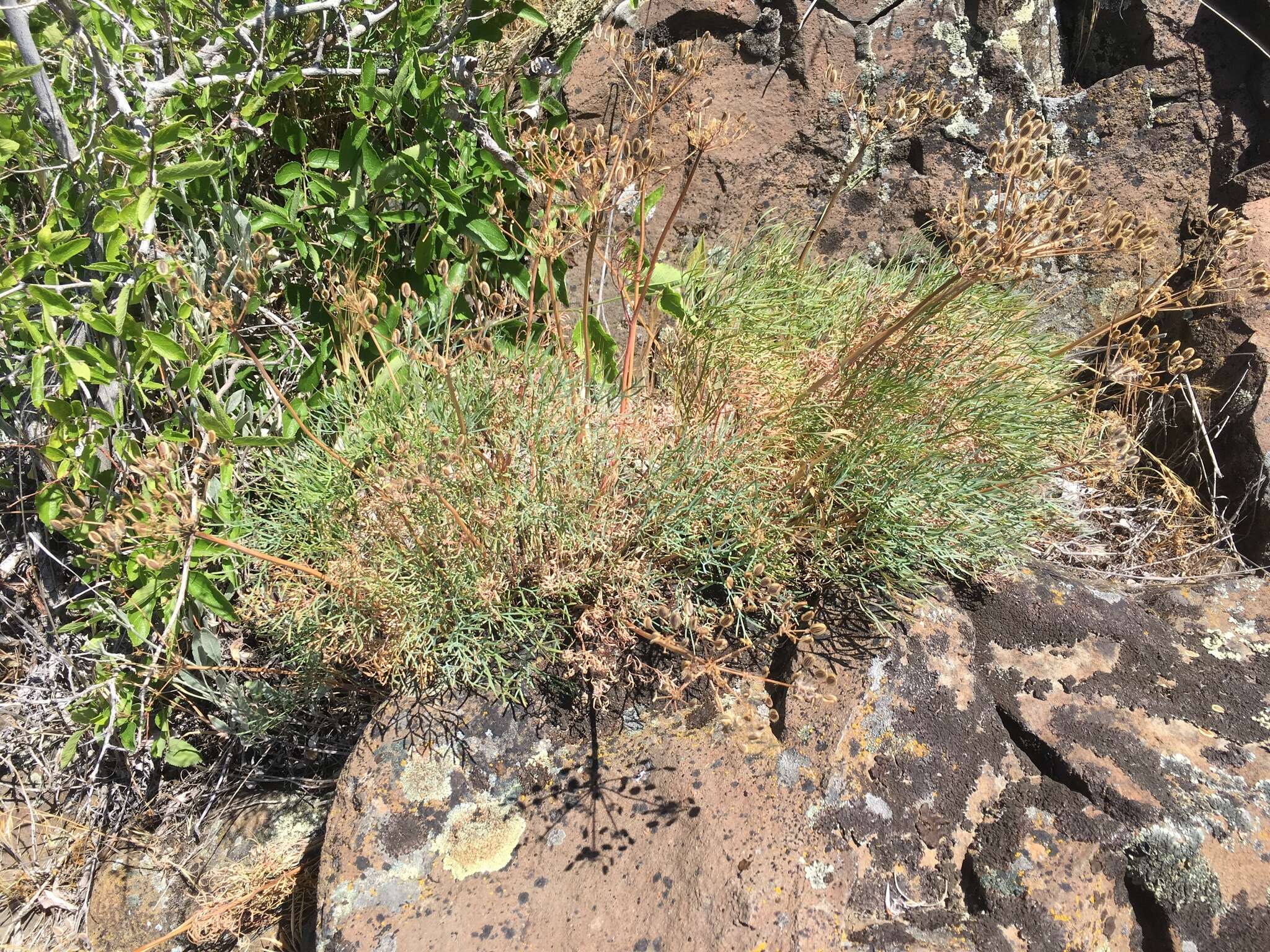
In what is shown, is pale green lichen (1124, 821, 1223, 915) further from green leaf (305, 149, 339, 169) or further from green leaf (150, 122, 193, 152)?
green leaf (305, 149, 339, 169)

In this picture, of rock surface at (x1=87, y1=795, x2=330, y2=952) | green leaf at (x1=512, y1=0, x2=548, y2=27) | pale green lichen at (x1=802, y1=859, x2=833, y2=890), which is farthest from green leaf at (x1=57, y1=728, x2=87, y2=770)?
green leaf at (x1=512, y1=0, x2=548, y2=27)

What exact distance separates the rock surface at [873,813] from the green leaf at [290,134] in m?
1.86

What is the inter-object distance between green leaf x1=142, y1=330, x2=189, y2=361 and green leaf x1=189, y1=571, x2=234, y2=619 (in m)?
0.59

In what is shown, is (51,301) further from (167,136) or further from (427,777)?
(427,777)

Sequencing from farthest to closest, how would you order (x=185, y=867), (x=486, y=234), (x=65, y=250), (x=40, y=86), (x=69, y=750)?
1. (x=486, y=234)
2. (x=185, y=867)
3. (x=69, y=750)
4. (x=40, y=86)
5. (x=65, y=250)

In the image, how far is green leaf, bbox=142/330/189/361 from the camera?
2.08 metres

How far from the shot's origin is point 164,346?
2.12 meters

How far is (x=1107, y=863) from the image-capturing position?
1839 millimetres

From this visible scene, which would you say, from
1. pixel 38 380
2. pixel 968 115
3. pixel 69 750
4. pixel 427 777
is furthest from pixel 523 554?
pixel 968 115

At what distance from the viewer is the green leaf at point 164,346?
2084 millimetres

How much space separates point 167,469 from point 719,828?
4.86 feet

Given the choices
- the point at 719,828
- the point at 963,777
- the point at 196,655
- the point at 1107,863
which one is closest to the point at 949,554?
the point at 963,777

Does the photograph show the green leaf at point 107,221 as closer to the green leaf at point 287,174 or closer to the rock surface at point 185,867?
the green leaf at point 287,174

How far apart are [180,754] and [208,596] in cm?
68
